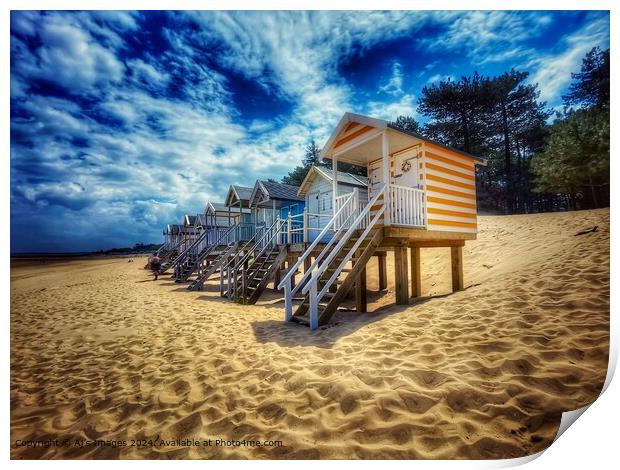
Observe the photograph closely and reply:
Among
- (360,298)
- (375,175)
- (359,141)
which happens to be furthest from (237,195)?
(360,298)

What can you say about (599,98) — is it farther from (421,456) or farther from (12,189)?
(12,189)

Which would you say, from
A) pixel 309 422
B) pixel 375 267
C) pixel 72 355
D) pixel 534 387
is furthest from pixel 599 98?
pixel 375 267

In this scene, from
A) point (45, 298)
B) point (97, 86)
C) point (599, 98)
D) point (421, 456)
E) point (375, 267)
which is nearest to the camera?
point (421, 456)

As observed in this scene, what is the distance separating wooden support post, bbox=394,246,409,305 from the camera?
6426 mm

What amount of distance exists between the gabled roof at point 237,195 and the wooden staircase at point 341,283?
13876mm

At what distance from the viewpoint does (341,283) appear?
580 centimetres

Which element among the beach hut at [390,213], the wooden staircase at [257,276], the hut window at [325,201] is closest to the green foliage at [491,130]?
the beach hut at [390,213]

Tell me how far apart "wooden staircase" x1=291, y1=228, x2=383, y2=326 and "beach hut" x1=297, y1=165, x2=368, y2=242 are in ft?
22.0

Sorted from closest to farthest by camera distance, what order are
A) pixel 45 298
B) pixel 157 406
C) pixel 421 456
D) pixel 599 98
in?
1. pixel 421 456
2. pixel 157 406
3. pixel 599 98
4. pixel 45 298

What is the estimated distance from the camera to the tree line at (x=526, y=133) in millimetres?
3457

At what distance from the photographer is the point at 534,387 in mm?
2574

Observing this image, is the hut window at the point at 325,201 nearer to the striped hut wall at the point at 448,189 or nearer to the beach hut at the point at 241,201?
the beach hut at the point at 241,201
